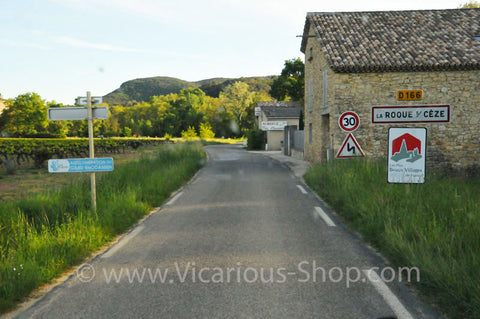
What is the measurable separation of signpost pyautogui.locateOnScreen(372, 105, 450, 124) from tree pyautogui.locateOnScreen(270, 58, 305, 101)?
190 feet

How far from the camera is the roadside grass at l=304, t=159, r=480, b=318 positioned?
136 inches

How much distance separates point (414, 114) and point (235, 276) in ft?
17.6

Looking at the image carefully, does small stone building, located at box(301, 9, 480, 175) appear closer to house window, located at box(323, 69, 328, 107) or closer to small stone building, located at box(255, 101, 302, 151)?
house window, located at box(323, 69, 328, 107)

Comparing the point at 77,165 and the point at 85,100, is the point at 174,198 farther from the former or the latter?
the point at 85,100

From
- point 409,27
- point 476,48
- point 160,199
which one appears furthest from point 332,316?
point 409,27

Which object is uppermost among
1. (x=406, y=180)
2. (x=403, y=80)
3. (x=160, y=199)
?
(x=403, y=80)

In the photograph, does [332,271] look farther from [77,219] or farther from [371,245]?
[77,219]

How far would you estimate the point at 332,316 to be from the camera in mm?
3248

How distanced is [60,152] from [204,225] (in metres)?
22.3

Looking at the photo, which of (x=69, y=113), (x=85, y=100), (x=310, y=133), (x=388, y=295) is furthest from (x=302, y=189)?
(x=310, y=133)

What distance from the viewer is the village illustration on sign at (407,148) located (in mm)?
6848

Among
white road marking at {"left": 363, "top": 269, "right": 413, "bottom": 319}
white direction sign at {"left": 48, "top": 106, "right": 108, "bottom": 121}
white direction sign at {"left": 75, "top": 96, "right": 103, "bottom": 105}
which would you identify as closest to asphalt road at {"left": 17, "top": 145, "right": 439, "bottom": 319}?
white road marking at {"left": 363, "top": 269, "right": 413, "bottom": 319}

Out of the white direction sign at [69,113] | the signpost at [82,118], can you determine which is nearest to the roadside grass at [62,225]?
the signpost at [82,118]

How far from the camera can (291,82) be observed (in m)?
64.9
